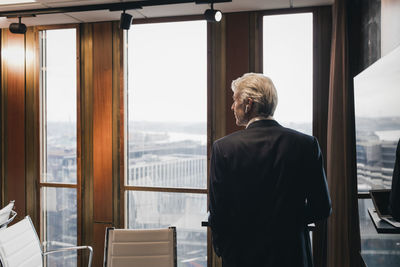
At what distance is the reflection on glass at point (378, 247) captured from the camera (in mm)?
1473

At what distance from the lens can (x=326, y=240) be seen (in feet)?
Answer: 10.9

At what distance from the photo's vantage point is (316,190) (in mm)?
1661

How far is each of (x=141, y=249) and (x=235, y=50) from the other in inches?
81.4

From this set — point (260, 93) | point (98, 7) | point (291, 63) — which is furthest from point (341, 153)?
point (98, 7)

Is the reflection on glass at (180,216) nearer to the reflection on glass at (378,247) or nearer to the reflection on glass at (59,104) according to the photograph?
the reflection on glass at (59,104)

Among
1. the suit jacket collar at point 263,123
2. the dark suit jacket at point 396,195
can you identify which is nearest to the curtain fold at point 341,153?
the suit jacket collar at point 263,123

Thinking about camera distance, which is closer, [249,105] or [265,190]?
[265,190]

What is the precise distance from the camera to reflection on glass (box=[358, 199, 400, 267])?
147cm

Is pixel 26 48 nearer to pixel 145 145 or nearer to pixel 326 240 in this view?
pixel 145 145

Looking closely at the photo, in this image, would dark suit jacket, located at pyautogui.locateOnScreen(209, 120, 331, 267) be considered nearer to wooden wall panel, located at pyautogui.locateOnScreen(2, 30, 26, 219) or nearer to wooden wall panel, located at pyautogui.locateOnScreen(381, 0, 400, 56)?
wooden wall panel, located at pyautogui.locateOnScreen(381, 0, 400, 56)

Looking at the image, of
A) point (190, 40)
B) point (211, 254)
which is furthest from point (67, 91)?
point (211, 254)

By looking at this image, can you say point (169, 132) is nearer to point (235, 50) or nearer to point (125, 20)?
point (235, 50)

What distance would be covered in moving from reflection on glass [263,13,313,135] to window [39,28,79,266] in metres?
2.08

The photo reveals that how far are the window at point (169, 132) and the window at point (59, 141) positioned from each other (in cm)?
64
